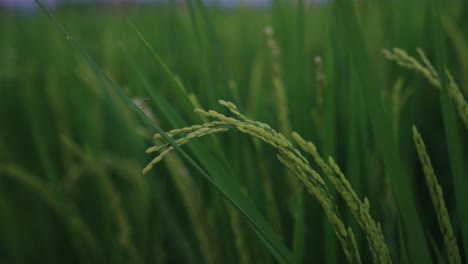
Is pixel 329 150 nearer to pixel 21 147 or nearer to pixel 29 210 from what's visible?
pixel 29 210

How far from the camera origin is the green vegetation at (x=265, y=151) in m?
0.39

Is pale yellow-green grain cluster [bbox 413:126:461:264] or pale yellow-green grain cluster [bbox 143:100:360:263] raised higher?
pale yellow-green grain cluster [bbox 143:100:360:263]

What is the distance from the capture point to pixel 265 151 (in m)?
0.79

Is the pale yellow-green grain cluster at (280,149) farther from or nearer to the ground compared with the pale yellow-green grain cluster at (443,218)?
farther from the ground

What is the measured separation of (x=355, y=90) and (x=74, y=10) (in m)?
2.16

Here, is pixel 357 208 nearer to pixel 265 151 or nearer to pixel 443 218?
pixel 443 218

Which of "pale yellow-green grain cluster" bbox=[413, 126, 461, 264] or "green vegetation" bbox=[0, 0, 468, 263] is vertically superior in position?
"green vegetation" bbox=[0, 0, 468, 263]

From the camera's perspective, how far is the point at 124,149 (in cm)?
103

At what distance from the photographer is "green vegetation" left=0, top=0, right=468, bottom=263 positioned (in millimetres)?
395

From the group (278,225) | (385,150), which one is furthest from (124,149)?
(385,150)

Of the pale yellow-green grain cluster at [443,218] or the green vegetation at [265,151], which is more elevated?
the green vegetation at [265,151]

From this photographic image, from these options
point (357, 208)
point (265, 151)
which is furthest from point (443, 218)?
point (265, 151)

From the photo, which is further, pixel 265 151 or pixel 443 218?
pixel 265 151

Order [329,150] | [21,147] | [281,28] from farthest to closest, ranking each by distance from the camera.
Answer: [21,147] → [281,28] → [329,150]
